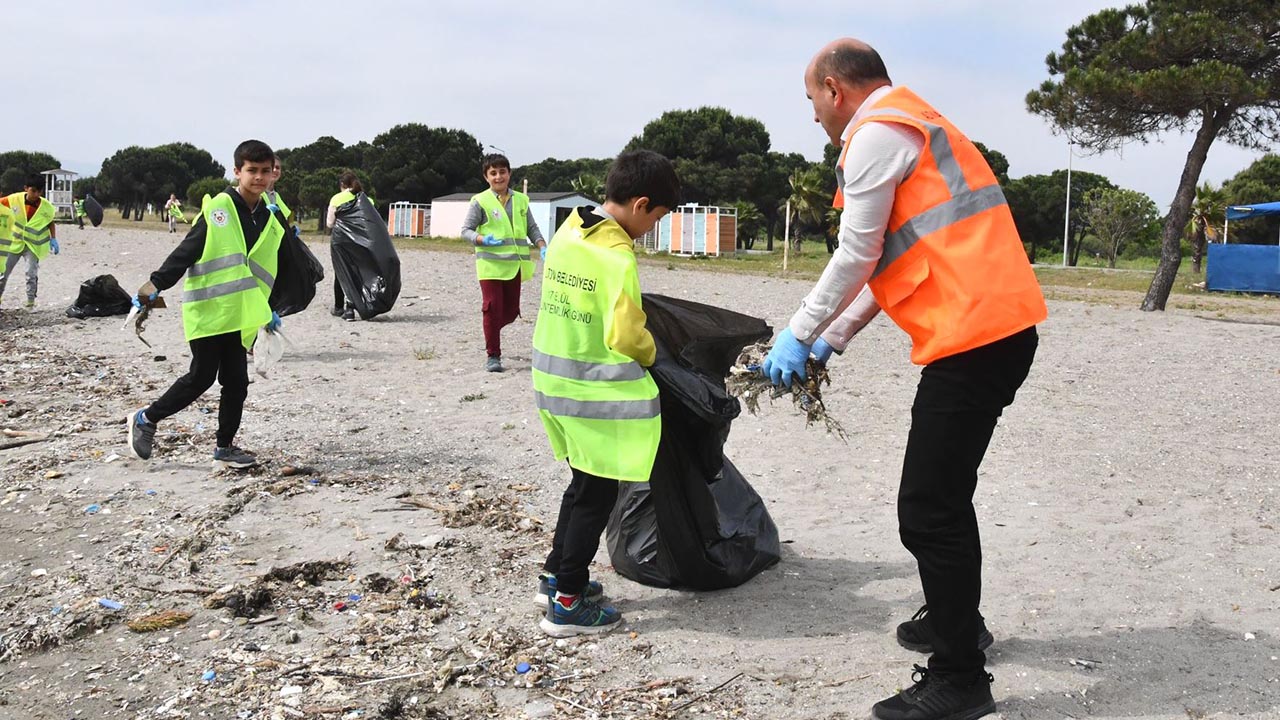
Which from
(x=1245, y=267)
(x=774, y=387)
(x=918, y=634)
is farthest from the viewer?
(x=1245, y=267)

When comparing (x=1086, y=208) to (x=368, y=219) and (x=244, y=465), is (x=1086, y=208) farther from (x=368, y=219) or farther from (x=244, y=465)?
(x=244, y=465)

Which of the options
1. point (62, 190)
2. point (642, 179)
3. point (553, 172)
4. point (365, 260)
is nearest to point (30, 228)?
point (365, 260)

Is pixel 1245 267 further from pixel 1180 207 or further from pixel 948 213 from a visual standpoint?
pixel 948 213

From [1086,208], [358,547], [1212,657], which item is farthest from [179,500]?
[1086,208]

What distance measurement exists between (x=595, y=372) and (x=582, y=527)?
0.52m

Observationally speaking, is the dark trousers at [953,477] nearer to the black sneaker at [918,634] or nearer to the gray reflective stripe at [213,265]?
the black sneaker at [918,634]

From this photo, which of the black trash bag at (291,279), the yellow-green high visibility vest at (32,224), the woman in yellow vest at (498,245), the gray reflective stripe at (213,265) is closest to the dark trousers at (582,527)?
the gray reflective stripe at (213,265)

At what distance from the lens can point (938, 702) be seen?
9.27ft

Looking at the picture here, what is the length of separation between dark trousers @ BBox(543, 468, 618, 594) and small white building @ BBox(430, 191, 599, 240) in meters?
40.5

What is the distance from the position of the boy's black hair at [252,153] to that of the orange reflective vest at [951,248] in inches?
143

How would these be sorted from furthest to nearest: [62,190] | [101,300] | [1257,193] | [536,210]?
[62,190] < [536,210] < [1257,193] < [101,300]

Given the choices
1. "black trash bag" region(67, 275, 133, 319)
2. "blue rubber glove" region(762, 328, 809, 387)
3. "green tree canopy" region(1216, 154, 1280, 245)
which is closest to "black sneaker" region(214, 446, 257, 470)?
"blue rubber glove" region(762, 328, 809, 387)

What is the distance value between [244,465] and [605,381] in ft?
9.93

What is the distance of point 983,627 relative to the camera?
3.20 m
